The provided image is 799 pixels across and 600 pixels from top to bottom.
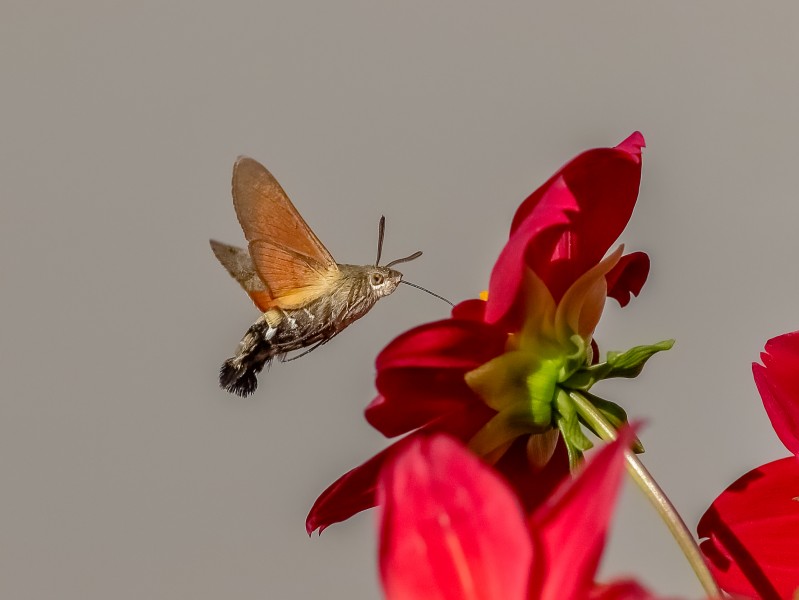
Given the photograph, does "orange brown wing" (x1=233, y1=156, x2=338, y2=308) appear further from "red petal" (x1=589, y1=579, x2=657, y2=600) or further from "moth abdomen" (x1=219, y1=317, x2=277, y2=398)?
"red petal" (x1=589, y1=579, x2=657, y2=600)

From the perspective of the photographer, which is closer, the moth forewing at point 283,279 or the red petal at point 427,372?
the red petal at point 427,372

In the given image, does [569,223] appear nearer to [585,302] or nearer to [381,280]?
[585,302]

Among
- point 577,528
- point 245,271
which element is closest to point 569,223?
point 577,528

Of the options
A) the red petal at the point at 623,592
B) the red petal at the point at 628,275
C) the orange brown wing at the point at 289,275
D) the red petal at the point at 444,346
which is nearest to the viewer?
the red petal at the point at 623,592

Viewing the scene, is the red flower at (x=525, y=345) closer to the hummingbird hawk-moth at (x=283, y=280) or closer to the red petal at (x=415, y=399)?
the red petal at (x=415, y=399)

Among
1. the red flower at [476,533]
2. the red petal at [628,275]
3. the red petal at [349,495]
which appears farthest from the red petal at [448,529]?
the red petal at [628,275]

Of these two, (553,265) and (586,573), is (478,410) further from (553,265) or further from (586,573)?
(586,573)

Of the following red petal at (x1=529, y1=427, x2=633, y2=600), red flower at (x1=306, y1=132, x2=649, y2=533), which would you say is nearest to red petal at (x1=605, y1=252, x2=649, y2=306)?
red flower at (x1=306, y1=132, x2=649, y2=533)
